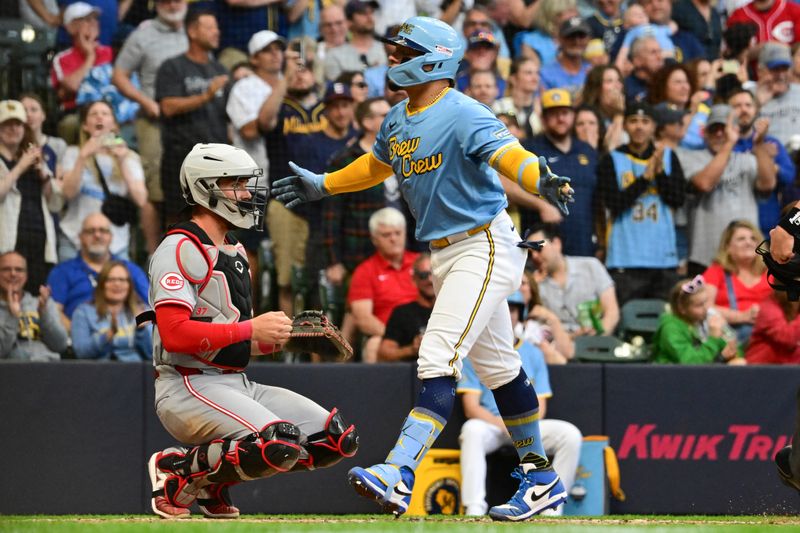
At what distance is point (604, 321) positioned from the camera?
9.52m

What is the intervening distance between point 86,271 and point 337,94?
2383mm

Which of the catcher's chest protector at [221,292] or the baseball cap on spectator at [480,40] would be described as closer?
the catcher's chest protector at [221,292]

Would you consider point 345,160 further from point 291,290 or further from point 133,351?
point 133,351

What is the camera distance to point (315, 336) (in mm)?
5805

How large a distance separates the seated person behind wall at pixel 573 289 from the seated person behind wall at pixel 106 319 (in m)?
2.93

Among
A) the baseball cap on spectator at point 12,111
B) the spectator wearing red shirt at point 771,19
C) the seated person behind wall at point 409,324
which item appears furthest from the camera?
the spectator wearing red shirt at point 771,19

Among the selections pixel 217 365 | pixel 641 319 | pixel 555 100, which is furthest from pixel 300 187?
pixel 555 100

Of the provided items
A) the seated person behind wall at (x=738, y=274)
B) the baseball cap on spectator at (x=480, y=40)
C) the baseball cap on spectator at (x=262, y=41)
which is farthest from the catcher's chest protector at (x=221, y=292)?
the baseball cap on spectator at (x=480, y=40)

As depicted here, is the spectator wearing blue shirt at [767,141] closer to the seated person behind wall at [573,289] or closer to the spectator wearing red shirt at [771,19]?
the spectator wearing red shirt at [771,19]

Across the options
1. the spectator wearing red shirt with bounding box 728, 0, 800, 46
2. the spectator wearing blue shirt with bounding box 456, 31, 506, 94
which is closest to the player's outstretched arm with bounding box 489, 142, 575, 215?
the spectator wearing blue shirt with bounding box 456, 31, 506, 94

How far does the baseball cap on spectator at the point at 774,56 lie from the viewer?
36.4 ft

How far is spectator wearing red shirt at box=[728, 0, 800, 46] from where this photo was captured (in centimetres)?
1172

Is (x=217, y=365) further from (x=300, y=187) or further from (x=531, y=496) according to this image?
(x=531, y=496)

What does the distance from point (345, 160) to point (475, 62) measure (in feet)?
5.79
